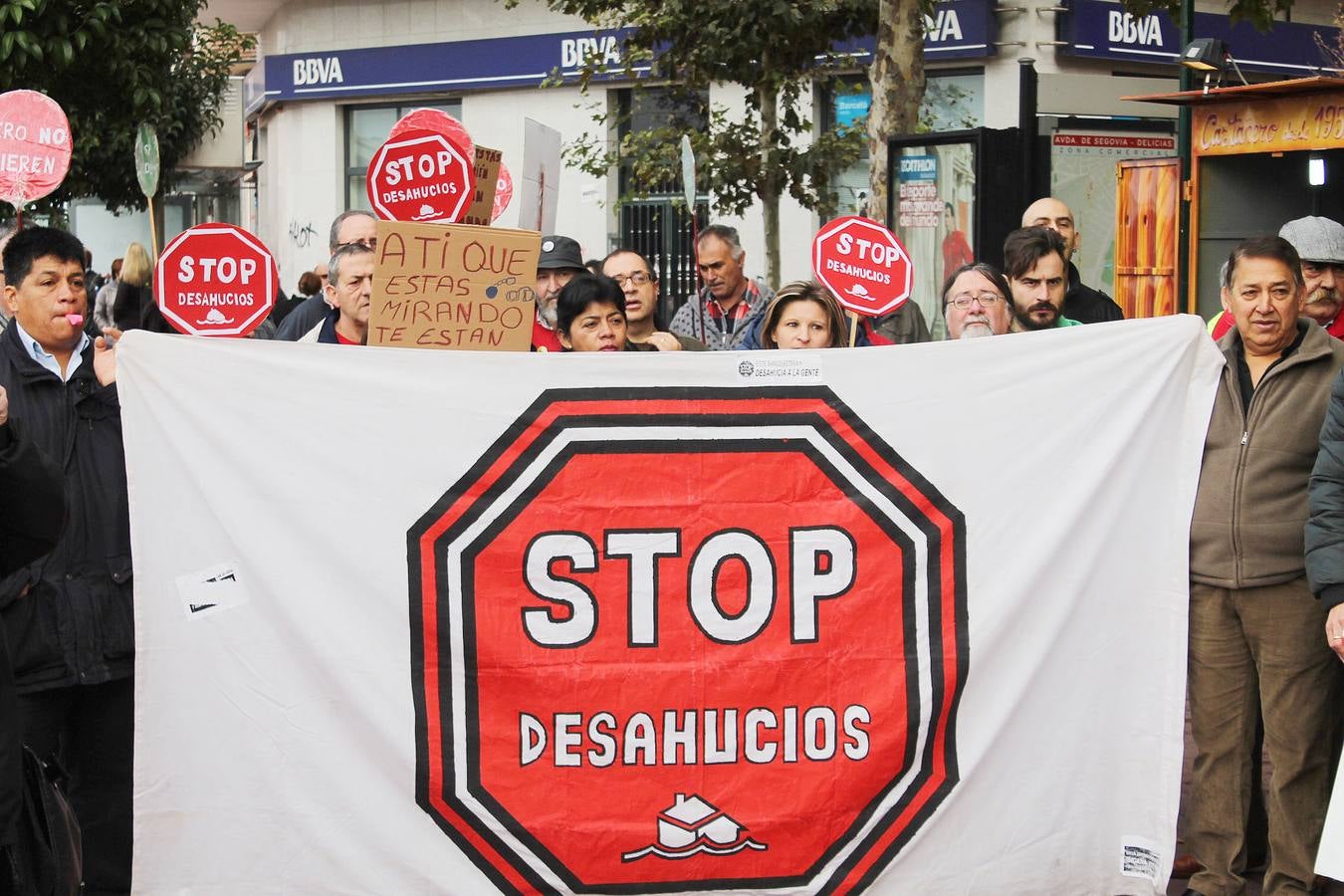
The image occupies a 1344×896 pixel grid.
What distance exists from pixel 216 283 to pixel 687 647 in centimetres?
212

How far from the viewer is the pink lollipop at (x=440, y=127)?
6.24m

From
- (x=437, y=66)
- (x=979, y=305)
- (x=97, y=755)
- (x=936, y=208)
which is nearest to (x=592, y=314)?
(x=979, y=305)

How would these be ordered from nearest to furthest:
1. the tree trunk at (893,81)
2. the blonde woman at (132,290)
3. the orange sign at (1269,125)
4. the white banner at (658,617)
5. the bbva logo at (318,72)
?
1. the white banner at (658,617)
2. the orange sign at (1269,125)
3. the blonde woman at (132,290)
4. the tree trunk at (893,81)
5. the bbva logo at (318,72)

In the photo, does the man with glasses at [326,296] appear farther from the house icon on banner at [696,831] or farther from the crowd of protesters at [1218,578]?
the house icon on banner at [696,831]

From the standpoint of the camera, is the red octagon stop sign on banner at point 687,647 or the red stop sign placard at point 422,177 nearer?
the red octagon stop sign on banner at point 687,647

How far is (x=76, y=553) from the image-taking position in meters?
4.68

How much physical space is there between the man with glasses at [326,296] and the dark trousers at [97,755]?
2.32m

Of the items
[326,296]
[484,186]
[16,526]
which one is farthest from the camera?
[326,296]

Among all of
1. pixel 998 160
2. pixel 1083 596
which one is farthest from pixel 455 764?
pixel 998 160

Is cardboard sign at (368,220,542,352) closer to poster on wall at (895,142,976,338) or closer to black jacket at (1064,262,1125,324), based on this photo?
black jacket at (1064,262,1125,324)

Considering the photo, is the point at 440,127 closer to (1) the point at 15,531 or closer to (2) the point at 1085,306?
(2) the point at 1085,306

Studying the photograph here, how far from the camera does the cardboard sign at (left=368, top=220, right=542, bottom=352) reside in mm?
5273

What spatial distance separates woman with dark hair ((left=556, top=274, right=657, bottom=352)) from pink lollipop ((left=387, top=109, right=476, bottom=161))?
621 mm

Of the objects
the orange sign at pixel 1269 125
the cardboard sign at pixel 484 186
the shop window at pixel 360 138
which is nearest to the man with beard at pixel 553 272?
the cardboard sign at pixel 484 186
